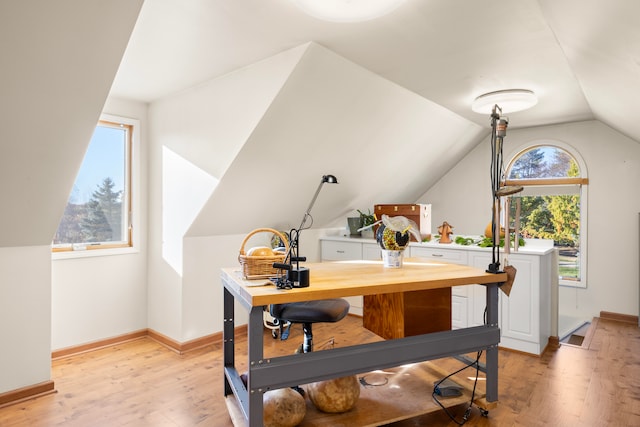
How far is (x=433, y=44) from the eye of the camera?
7.88 ft

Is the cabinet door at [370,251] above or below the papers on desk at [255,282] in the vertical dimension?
below

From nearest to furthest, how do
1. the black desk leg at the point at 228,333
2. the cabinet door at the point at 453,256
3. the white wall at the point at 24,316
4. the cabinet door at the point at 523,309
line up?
the black desk leg at the point at 228,333 < the white wall at the point at 24,316 < the cabinet door at the point at 523,309 < the cabinet door at the point at 453,256

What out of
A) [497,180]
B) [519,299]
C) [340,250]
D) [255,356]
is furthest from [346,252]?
[255,356]

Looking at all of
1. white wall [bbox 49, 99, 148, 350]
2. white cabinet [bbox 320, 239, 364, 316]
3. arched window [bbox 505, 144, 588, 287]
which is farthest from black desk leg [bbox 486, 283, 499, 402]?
white wall [bbox 49, 99, 148, 350]

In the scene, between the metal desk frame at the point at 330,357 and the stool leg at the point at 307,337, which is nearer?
the metal desk frame at the point at 330,357

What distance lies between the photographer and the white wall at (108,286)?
3.22 meters

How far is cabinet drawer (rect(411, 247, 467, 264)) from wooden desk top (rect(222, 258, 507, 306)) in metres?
1.25

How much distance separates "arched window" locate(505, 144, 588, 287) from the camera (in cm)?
468

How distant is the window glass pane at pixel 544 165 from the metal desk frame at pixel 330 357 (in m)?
3.29

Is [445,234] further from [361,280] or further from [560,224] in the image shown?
[361,280]

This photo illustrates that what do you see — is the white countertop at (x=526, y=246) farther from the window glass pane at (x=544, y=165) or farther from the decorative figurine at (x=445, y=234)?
the window glass pane at (x=544, y=165)

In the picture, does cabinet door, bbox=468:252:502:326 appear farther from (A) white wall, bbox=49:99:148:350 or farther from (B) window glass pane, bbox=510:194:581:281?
(A) white wall, bbox=49:99:148:350

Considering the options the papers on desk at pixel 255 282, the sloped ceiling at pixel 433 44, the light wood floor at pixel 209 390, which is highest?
the sloped ceiling at pixel 433 44

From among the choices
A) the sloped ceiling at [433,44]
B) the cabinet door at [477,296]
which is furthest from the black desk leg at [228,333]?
the cabinet door at [477,296]
